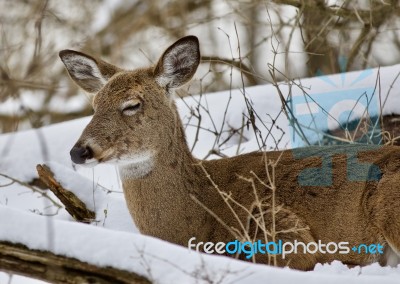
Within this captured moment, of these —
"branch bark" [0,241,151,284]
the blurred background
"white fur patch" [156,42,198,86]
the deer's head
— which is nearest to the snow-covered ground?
"branch bark" [0,241,151,284]

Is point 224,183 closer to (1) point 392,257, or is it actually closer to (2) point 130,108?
(2) point 130,108

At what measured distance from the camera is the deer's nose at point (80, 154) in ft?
17.6

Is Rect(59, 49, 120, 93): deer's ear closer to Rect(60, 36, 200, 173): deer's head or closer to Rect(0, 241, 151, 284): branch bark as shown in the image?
Rect(60, 36, 200, 173): deer's head

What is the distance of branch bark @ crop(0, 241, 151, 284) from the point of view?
13.7 feet

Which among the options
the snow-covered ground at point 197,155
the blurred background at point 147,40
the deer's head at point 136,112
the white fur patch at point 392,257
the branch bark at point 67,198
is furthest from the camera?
the blurred background at point 147,40

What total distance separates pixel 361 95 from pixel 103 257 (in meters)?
3.45

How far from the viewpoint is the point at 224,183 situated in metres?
5.75

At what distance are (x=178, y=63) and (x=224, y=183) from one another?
2.94 feet

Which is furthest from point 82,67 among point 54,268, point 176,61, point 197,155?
point 54,268

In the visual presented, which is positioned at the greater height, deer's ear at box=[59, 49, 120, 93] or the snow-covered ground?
deer's ear at box=[59, 49, 120, 93]

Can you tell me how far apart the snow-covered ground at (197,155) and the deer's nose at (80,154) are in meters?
0.46

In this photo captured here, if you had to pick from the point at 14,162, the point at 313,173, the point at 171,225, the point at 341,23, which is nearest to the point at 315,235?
the point at 313,173

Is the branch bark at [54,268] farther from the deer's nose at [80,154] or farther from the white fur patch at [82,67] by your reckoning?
the white fur patch at [82,67]

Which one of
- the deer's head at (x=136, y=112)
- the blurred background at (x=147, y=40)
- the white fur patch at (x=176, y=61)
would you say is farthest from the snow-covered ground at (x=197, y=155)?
the blurred background at (x=147, y=40)
